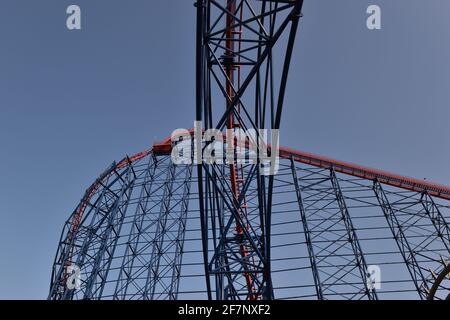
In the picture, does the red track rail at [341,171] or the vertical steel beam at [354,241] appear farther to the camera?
the red track rail at [341,171]

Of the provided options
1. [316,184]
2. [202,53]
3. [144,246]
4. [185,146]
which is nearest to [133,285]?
[144,246]

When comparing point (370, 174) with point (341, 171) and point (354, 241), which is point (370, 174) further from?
point (354, 241)

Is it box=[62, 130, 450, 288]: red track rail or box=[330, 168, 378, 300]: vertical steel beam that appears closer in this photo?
box=[330, 168, 378, 300]: vertical steel beam

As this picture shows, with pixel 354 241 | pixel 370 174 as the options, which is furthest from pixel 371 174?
pixel 354 241

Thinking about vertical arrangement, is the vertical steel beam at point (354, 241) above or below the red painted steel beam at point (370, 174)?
below

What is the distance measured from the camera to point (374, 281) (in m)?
14.0

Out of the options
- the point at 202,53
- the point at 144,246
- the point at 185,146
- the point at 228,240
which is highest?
the point at 202,53

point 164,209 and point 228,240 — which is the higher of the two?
point 228,240

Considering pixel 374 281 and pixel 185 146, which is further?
pixel 185 146

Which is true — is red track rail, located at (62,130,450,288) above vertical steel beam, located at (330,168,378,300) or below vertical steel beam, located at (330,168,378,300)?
above

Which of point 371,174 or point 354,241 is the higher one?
point 371,174
